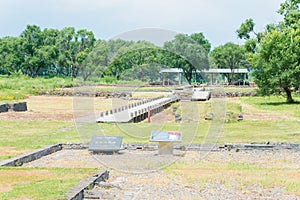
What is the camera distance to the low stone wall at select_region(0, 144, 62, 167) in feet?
43.0

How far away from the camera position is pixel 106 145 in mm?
15383

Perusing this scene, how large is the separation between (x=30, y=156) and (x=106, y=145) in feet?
7.71

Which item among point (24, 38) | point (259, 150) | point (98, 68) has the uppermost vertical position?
point (24, 38)

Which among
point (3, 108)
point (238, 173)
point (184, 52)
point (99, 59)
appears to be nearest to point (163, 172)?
point (238, 173)

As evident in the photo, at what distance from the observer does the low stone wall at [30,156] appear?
43.0ft

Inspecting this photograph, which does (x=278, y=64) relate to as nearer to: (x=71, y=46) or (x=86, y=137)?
(x=86, y=137)

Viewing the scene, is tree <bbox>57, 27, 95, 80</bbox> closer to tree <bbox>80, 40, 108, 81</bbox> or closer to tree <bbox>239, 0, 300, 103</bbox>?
tree <bbox>239, 0, 300, 103</bbox>

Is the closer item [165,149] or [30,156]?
[30,156]

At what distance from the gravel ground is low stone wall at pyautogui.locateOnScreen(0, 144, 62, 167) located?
198 millimetres

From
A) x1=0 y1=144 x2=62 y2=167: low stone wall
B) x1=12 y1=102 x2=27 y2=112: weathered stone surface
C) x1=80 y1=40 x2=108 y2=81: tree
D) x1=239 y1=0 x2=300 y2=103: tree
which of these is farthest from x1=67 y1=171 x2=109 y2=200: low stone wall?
x1=239 y1=0 x2=300 y2=103: tree

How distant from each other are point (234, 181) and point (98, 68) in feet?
28.8

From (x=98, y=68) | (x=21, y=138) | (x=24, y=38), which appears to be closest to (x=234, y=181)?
→ (x=98, y=68)

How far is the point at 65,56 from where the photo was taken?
280 feet

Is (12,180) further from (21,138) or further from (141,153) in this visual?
(21,138)
